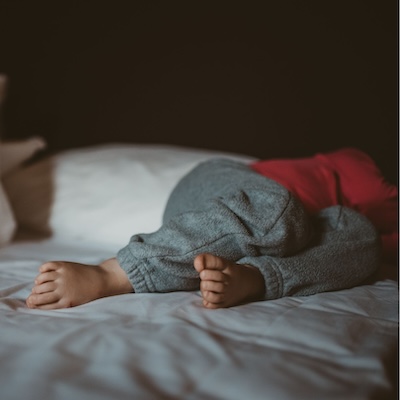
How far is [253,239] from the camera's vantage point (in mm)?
847

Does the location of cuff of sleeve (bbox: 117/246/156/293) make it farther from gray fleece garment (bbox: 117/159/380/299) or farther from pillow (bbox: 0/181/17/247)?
pillow (bbox: 0/181/17/247)

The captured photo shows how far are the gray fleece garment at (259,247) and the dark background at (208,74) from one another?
2.25 ft

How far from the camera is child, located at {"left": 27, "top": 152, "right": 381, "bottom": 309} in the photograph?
0.79 meters

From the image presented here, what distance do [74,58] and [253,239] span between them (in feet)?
4.00

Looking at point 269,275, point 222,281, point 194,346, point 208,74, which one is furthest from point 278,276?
point 208,74

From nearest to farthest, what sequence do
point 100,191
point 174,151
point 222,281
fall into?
point 222,281, point 100,191, point 174,151

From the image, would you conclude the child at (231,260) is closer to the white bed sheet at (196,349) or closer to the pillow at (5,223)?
the white bed sheet at (196,349)

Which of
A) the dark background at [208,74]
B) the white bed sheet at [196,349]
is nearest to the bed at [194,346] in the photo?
the white bed sheet at [196,349]

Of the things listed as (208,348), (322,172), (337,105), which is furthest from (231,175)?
(337,105)

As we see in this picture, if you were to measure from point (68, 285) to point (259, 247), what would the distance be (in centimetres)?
31

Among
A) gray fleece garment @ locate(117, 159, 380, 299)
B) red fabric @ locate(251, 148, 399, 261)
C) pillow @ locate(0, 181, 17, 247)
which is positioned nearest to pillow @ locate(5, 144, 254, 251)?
pillow @ locate(0, 181, 17, 247)

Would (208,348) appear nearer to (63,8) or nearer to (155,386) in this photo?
(155,386)

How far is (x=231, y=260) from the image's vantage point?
0.87m

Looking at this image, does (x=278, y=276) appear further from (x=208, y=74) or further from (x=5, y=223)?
(x=208, y=74)
